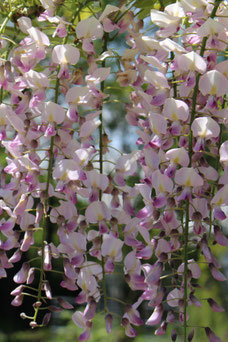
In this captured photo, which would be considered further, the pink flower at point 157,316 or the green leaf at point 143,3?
the green leaf at point 143,3

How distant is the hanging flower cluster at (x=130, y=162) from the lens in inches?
21.1

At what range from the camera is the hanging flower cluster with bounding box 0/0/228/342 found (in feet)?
1.76

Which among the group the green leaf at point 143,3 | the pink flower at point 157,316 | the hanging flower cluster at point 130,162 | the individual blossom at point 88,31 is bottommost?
the pink flower at point 157,316

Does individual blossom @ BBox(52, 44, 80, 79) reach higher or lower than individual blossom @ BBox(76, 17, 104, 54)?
lower

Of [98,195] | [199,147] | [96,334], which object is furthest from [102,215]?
[96,334]

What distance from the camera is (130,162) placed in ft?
1.99

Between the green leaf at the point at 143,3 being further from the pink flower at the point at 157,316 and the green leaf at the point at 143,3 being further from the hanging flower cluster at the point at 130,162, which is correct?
the pink flower at the point at 157,316

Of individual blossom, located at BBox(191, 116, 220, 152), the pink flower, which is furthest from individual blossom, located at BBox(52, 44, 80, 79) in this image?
the pink flower

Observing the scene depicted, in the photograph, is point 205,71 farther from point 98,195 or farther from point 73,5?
point 73,5

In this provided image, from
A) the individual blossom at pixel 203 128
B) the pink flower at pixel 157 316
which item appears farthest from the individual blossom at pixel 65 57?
the pink flower at pixel 157 316

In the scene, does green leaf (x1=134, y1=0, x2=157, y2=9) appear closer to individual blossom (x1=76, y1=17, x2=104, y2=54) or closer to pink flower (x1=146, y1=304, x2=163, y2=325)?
individual blossom (x1=76, y1=17, x2=104, y2=54)

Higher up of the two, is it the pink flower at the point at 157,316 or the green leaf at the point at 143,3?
the green leaf at the point at 143,3

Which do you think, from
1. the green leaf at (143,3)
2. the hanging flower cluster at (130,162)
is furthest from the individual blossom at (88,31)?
the green leaf at (143,3)

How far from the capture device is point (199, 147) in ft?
1.70
